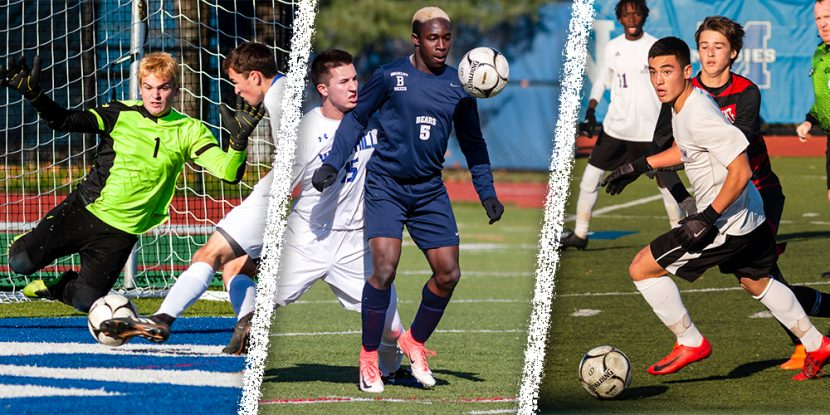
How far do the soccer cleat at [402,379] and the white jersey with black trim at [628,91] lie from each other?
438cm

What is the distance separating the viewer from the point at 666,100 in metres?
5.72

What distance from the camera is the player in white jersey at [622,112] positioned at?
401 inches

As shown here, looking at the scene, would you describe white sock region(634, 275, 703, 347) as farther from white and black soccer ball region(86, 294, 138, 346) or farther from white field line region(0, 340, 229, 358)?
white and black soccer ball region(86, 294, 138, 346)

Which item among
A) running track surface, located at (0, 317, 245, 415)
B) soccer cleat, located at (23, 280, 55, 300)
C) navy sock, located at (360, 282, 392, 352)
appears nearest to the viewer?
running track surface, located at (0, 317, 245, 415)

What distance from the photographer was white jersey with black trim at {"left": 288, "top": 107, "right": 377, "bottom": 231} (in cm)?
606

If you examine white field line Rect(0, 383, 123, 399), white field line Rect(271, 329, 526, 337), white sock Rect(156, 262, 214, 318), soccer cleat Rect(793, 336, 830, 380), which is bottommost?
white field line Rect(271, 329, 526, 337)

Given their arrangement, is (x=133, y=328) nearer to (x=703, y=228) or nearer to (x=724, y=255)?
(x=703, y=228)

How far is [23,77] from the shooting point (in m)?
6.30

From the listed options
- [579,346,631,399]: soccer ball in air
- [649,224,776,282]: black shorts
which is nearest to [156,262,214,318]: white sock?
[579,346,631,399]: soccer ball in air

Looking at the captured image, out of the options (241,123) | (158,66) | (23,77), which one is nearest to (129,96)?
(23,77)

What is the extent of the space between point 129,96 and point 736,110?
4.82 metres

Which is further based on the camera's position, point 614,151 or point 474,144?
point 614,151

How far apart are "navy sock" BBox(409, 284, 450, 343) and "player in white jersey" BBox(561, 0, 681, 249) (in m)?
4.52

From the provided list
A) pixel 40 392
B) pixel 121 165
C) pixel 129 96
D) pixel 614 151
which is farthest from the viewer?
pixel 614 151
